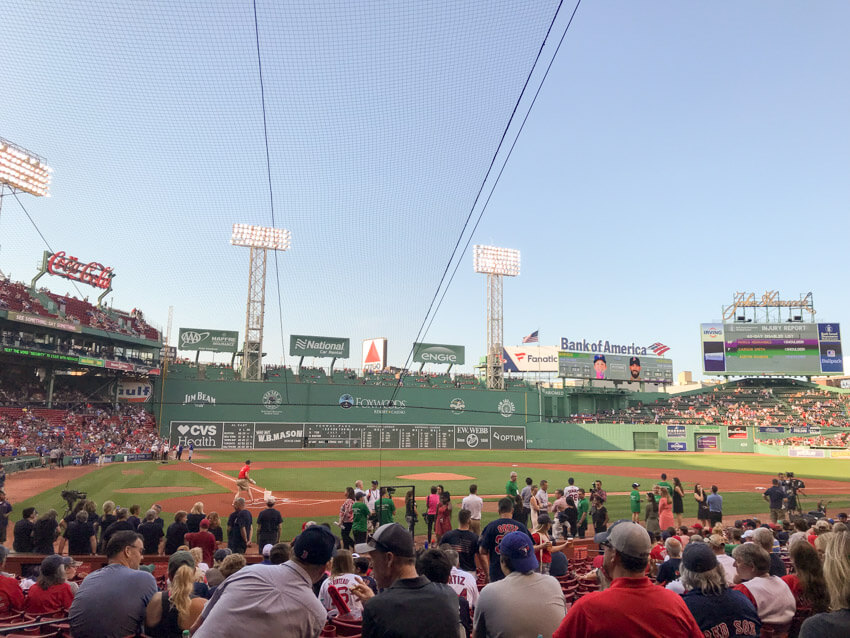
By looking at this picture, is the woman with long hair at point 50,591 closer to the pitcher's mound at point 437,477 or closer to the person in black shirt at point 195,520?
the person in black shirt at point 195,520

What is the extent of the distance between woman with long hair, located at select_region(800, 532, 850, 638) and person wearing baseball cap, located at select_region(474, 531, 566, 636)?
1.23 m

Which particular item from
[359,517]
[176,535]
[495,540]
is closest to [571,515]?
[359,517]

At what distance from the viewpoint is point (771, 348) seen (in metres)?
61.2

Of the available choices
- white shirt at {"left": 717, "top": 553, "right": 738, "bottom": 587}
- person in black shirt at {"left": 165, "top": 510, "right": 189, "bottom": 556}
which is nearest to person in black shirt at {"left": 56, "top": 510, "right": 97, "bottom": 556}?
person in black shirt at {"left": 165, "top": 510, "right": 189, "bottom": 556}

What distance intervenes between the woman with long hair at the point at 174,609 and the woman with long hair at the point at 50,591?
163cm

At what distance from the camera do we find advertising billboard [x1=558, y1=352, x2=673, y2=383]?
60219mm

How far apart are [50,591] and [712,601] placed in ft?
17.3

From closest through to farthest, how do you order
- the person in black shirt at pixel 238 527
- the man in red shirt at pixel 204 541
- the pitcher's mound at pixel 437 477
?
the man in red shirt at pixel 204 541
the person in black shirt at pixel 238 527
the pitcher's mound at pixel 437 477

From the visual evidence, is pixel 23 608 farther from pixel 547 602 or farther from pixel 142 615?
pixel 547 602

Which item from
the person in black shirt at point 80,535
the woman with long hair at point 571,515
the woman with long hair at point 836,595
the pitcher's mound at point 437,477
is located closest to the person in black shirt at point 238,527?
the person in black shirt at point 80,535

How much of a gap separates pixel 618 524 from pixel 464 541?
13.5ft

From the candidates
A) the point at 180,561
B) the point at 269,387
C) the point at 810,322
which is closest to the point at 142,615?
the point at 180,561

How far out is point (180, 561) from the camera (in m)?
4.41

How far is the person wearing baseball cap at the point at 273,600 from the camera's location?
2277 mm
